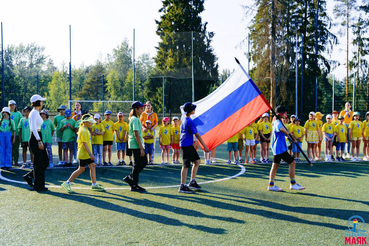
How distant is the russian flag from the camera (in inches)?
334

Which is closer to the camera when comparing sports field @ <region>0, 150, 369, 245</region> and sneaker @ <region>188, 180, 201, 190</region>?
sports field @ <region>0, 150, 369, 245</region>

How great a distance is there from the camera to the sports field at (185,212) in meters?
4.82

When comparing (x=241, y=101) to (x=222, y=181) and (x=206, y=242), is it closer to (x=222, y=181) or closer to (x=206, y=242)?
(x=222, y=181)

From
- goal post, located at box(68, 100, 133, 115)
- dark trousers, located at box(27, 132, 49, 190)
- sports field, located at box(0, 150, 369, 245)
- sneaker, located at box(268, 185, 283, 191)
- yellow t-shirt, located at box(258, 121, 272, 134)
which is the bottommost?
sports field, located at box(0, 150, 369, 245)

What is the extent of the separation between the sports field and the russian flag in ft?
4.21

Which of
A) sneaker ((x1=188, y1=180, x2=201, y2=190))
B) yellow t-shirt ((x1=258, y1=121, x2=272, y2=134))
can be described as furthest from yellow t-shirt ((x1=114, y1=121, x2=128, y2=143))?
yellow t-shirt ((x1=258, y1=121, x2=272, y2=134))

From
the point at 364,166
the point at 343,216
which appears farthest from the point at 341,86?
the point at 343,216

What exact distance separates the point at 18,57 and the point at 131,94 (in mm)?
24266

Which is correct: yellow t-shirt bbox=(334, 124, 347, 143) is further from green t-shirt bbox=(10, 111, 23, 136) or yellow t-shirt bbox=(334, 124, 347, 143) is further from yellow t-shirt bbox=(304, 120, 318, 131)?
green t-shirt bbox=(10, 111, 23, 136)

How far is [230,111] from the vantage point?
8.76 meters

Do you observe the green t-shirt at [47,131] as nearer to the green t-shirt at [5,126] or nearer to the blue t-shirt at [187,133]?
the green t-shirt at [5,126]

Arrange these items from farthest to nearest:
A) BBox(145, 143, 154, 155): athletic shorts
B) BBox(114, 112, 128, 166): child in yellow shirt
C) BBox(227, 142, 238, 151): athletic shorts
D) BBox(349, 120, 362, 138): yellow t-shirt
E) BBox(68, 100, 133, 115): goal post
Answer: BBox(68, 100, 133, 115): goal post < BBox(349, 120, 362, 138): yellow t-shirt < BBox(227, 142, 238, 151): athletic shorts < BBox(114, 112, 128, 166): child in yellow shirt < BBox(145, 143, 154, 155): athletic shorts

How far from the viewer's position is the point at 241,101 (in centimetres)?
865

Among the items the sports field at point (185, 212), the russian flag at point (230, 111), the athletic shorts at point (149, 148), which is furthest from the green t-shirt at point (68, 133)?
the russian flag at point (230, 111)
